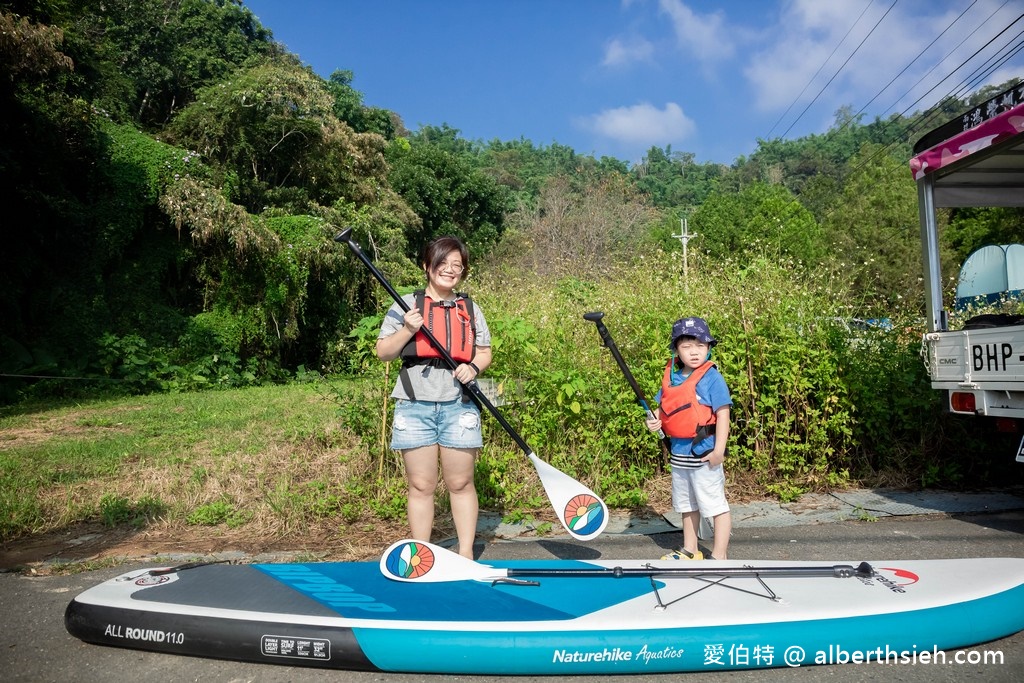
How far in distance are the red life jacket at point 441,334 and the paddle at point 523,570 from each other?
3.24ft

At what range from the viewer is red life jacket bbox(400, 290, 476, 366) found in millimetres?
3816

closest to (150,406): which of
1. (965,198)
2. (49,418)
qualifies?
(49,418)

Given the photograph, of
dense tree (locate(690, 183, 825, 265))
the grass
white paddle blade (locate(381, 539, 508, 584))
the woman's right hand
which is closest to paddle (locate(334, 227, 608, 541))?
the woman's right hand

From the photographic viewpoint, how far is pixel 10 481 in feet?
18.5

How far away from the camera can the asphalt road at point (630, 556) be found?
2951 millimetres

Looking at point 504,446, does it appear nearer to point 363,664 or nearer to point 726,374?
point 726,374

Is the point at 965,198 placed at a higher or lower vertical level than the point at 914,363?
higher

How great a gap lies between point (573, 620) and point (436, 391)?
1.39 m

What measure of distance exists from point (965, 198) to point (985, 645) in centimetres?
420

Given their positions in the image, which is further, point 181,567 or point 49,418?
point 49,418

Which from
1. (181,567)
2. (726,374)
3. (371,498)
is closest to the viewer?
(181,567)

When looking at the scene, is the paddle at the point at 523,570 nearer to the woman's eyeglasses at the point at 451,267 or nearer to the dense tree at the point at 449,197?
the woman's eyeglasses at the point at 451,267

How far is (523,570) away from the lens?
3.58 meters

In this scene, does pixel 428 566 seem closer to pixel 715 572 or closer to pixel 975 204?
pixel 715 572
